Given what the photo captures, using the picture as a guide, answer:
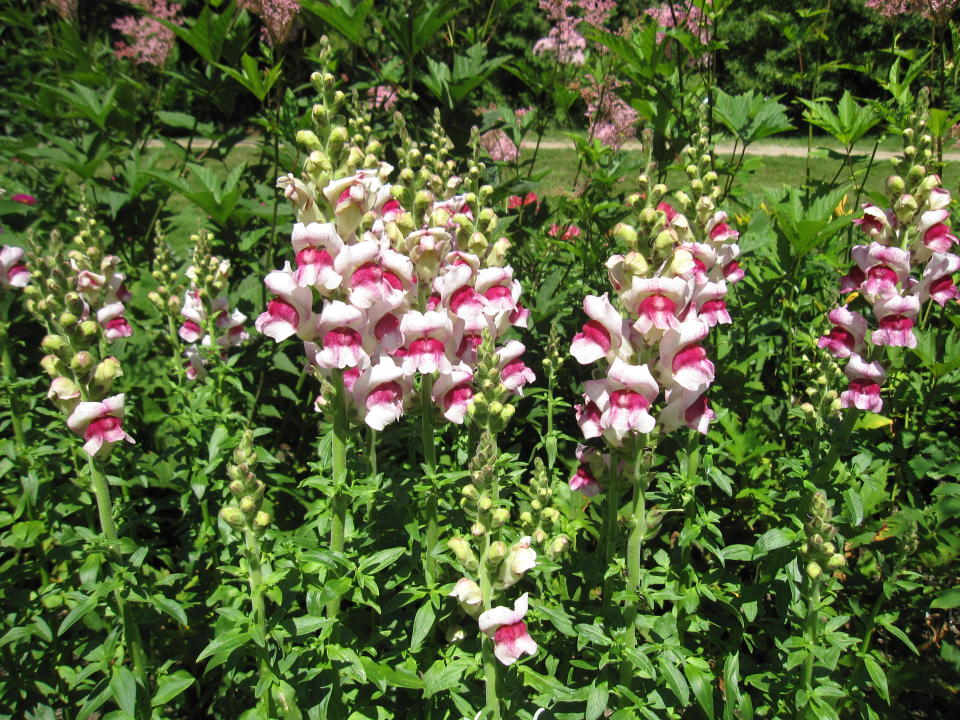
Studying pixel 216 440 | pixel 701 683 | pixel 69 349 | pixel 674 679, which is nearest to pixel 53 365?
pixel 69 349

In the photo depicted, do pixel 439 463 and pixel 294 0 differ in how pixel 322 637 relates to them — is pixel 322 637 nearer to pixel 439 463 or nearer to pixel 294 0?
pixel 439 463

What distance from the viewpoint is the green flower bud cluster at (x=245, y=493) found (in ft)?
6.56

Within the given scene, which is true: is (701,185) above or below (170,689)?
above

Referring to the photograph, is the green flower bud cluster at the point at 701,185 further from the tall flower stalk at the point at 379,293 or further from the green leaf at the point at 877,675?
the green leaf at the point at 877,675

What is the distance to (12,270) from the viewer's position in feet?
11.1

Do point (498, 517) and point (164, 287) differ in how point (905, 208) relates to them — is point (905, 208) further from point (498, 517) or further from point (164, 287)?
point (164, 287)

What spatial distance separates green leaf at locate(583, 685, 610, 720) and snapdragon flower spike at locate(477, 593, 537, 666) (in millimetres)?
368

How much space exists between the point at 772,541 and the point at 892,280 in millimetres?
1263

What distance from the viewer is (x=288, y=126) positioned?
395 centimetres

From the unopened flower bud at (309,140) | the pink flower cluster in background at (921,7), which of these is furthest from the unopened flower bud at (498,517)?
the pink flower cluster in background at (921,7)

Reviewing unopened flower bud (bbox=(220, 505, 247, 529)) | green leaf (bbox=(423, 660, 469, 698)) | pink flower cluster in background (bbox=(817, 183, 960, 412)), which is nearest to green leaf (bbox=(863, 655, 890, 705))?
pink flower cluster in background (bbox=(817, 183, 960, 412))

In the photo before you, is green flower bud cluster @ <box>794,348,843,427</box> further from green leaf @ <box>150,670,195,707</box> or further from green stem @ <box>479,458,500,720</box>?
green leaf @ <box>150,670,195,707</box>

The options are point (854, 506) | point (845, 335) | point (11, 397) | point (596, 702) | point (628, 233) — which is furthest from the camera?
point (11, 397)

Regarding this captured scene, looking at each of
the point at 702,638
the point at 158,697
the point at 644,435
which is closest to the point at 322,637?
the point at 158,697
